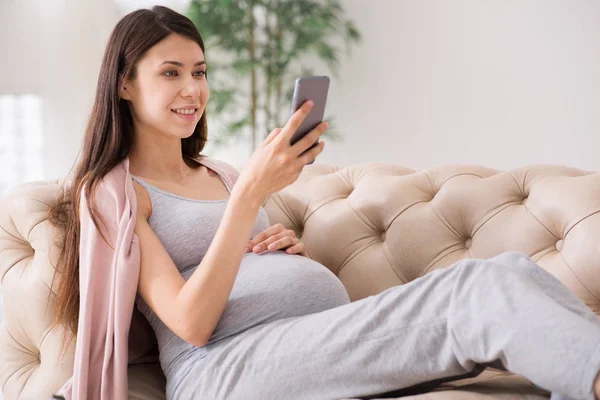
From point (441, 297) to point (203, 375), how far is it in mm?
483

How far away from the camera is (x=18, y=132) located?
3658 mm

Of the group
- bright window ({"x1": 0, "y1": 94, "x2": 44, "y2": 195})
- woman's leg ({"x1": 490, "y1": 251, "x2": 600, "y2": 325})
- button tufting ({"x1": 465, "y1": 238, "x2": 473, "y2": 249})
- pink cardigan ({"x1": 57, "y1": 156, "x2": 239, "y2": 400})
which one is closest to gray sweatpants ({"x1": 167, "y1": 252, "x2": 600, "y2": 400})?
woman's leg ({"x1": 490, "y1": 251, "x2": 600, "y2": 325})

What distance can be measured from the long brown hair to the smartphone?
1.54 ft

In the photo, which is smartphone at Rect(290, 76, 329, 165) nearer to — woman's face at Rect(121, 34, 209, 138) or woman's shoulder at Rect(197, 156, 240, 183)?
woman's face at Rect(121, 34, 209, 138)

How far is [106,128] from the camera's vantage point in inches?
58.8

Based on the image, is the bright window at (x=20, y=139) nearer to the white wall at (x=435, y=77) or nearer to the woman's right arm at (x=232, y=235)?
the white wall at (x=435, y=77)

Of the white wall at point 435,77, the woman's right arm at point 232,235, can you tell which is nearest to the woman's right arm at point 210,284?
the woman's right arm at point 232,235

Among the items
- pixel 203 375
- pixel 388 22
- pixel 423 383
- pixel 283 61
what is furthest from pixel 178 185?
pixel 388 22

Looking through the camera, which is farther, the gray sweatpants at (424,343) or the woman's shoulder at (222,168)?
the woman's shoulder at (222,168)

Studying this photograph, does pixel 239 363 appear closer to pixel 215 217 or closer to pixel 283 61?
pixel 215 217

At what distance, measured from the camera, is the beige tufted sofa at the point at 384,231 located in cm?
147

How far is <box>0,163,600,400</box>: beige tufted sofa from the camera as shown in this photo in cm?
147

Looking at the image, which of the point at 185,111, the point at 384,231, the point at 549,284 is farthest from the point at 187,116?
the point at 549,284

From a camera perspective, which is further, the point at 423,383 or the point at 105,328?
the point at 105,328
